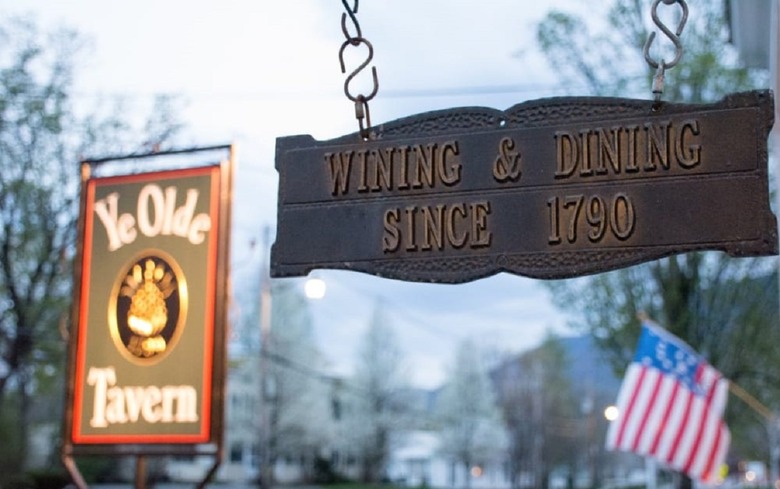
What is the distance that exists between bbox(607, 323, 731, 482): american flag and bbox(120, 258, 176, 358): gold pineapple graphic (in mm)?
7323

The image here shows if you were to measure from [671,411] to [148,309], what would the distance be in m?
7.87

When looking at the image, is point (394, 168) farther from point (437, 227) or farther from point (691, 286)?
point (691, 286)

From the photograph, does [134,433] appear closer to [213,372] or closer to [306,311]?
[213,372]

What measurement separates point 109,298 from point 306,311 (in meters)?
38.2

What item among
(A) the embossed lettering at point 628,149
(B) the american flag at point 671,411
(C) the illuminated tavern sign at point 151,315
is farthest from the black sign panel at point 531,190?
(B) the american flag at point 671,411

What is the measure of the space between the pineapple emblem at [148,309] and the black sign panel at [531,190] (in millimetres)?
3730

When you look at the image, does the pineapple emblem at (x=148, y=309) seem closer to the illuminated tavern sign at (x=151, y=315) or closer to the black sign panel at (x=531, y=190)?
the illuminated tavern sign at (x=151, y=315)

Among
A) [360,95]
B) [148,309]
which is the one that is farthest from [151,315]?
[360,95]

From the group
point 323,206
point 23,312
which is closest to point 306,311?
point 23,312

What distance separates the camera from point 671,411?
1257 centimetres

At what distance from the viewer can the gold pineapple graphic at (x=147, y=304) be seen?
6.57m

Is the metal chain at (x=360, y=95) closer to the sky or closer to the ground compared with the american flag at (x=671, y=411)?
closer to the sky

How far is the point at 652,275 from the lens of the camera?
16.7 m

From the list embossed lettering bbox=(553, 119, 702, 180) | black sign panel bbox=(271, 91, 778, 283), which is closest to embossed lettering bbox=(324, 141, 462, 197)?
black sign panel bbox=(271, 91, 778, 283)
